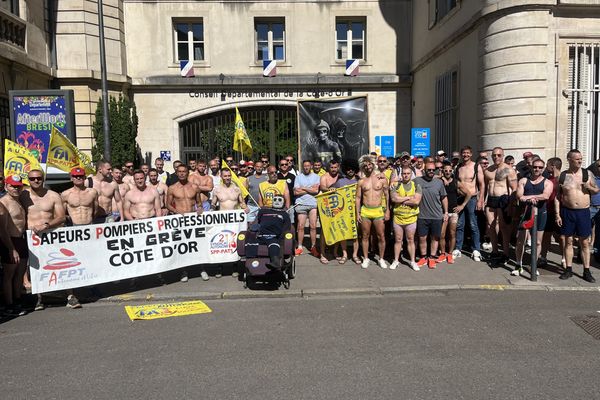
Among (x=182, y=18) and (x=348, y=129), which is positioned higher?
(x=182, y=18)

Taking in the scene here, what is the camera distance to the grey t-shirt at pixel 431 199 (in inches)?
331

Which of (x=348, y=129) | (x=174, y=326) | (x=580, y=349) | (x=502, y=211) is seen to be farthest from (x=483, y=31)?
(x=174, y=326)

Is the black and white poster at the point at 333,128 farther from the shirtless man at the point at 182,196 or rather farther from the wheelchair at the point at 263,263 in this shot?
the wheelchair at the point at 263,263

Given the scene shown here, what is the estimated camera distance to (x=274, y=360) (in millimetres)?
4633

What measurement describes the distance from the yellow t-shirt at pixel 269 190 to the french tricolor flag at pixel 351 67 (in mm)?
11601

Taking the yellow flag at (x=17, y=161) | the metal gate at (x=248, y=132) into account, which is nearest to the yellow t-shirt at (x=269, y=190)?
the yellow flag at (x=17, y=161)

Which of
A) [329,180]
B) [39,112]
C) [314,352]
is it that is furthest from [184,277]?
[39,112]

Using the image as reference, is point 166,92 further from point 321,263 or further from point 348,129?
point 321,263

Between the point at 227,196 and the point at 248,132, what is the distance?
12.1 m

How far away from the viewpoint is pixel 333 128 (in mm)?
10961

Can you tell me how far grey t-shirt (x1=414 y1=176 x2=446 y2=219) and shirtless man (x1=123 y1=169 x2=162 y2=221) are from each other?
4.60m

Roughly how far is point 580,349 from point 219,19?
699 inches

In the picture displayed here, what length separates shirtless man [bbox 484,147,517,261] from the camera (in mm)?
8508

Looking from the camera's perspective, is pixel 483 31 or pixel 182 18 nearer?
pixel 483 31
